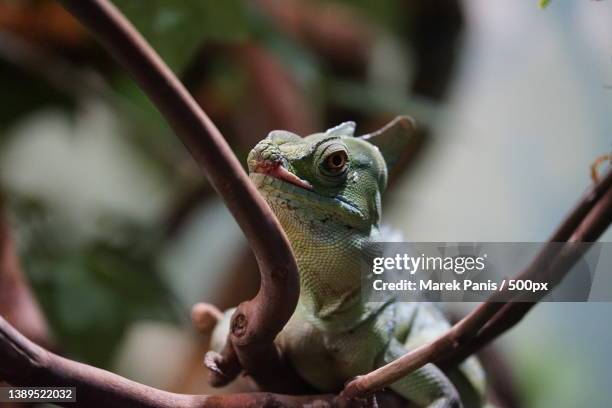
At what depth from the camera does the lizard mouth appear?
48.8 inches

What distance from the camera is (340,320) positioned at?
136 cm

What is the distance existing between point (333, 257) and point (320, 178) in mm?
141

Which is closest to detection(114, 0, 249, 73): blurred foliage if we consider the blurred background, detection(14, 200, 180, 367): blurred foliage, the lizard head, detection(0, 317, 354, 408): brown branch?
the blurred background

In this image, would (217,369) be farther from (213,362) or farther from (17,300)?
→ (17,300)

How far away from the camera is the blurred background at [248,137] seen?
208cm

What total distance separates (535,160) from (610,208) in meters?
1.73

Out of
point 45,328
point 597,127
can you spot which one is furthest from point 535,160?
point 45,328

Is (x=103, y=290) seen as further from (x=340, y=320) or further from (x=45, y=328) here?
(x=340, y=320)

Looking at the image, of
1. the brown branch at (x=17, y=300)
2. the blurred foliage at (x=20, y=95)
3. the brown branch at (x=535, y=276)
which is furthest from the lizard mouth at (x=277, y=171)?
the blurred foliage at (x=20, y=95)

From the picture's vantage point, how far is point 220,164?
2.93 ft

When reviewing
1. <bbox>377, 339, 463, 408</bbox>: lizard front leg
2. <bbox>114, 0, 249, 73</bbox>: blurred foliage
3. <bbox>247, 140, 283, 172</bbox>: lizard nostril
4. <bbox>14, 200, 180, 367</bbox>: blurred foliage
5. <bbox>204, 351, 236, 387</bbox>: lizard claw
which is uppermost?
<bbox>114, 0, 249, 73</bbox>: blurred foliage

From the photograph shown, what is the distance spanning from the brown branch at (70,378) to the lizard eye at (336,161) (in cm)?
45

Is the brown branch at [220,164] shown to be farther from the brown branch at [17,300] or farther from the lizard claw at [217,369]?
the brown branch at [17,300]

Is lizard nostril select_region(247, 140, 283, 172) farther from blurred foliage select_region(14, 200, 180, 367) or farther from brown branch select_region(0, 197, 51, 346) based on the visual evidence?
blurred foliage select_region(14, 200, 180, 367)
